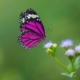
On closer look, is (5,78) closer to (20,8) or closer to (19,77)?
(19,77)

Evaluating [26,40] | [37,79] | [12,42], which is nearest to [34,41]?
[26,40]

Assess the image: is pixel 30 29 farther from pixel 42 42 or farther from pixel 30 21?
pixel 42 42

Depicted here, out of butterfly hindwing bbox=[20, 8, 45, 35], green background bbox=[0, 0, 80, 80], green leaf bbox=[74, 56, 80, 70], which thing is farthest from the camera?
green background bbox=[0, 0, 80, 80]

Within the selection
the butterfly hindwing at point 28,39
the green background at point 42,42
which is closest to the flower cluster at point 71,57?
the butterfly hindwing at point 28,39

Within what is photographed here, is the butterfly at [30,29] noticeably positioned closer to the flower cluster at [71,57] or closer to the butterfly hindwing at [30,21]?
the butterfly hindwing at [30,21]

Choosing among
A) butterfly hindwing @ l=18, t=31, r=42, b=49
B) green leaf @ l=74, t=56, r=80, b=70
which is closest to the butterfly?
butterfly hindwing @ l=18, t=31, r=42, b=49

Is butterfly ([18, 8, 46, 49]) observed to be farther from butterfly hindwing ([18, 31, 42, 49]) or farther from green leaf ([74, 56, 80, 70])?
green leaf ([74, 56, 80, 70])

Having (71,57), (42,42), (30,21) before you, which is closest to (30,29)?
(30,21)
